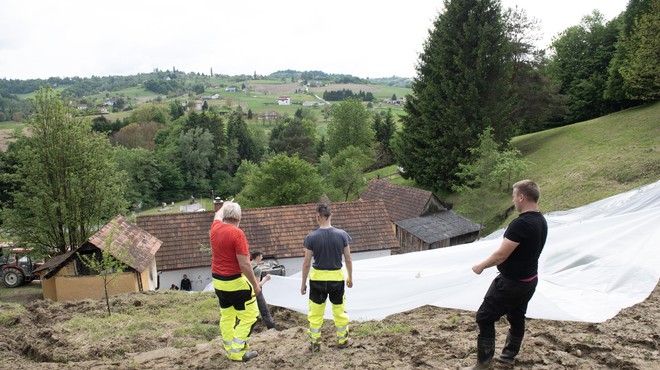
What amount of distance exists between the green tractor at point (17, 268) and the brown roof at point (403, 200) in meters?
18.8

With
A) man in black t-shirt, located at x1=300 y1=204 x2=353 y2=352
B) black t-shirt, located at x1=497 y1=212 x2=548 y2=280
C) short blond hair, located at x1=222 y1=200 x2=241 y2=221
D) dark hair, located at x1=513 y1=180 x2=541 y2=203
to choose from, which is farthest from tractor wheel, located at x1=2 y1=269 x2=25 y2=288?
dark hair, located at x1=513 y1=180 x2=541 y2=203

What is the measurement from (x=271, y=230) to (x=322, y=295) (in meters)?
14.5

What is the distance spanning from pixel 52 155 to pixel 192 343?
48.4 feet

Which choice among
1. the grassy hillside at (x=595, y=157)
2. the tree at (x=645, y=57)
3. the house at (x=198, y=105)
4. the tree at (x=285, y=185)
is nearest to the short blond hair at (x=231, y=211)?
the grassy hillside at (x=595, y=157)

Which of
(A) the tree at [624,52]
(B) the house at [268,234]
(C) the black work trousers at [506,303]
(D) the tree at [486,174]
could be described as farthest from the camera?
(A) the tree at [624,52]

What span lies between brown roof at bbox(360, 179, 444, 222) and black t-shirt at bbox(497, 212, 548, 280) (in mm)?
21878

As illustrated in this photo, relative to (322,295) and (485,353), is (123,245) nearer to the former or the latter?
(322,295)

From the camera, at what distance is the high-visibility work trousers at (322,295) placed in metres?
5.36

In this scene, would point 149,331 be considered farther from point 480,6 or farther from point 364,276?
point 480,6

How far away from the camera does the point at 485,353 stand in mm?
4523

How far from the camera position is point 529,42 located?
1353 inches

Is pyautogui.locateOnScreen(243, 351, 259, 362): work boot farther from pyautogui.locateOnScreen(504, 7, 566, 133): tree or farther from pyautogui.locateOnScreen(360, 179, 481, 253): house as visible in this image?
pyautogui.locateOnScreen(504, 7, 566, 133): tree

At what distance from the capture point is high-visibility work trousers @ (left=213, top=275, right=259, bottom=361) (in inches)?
205

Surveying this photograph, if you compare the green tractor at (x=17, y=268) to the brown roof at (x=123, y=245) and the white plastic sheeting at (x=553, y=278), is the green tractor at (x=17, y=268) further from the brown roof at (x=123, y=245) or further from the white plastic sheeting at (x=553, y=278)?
the white plastic sheeting at (x=553, y=278)
